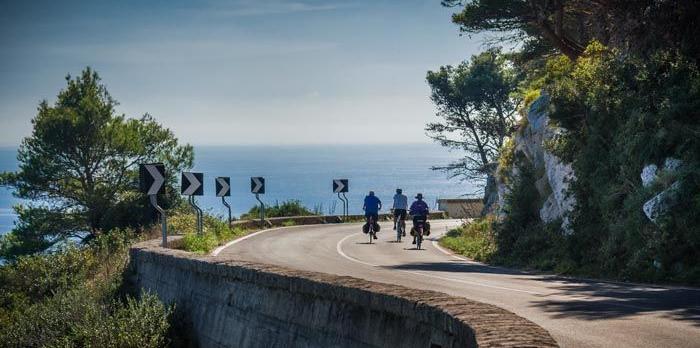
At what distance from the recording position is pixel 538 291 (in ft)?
52.1

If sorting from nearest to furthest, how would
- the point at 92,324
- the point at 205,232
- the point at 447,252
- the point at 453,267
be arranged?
the point at 92,324 → the point at 453,267 → the point at 447,252 → the point at 205,232

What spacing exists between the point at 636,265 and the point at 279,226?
27027mm

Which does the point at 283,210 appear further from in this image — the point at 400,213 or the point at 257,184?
the point at 400,213

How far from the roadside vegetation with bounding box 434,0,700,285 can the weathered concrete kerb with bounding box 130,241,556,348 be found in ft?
26.6

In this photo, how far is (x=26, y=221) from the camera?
57312 millimetres

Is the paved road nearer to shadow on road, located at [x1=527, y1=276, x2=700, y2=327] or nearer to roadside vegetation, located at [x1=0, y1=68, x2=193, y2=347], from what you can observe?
shadow on road, located at [x1=527, y1=276, x2=700, y2=327]

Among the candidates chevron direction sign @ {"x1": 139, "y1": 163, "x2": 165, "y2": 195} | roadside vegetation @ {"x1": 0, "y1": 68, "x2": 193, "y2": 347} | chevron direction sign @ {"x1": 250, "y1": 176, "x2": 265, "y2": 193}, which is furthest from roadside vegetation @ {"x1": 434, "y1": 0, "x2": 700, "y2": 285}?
roadside vegetation @ {"x1": 0, "y1": 68, "x2": 193, "y2": 347}

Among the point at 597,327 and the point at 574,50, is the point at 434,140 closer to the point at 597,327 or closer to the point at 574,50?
the point at 574,50

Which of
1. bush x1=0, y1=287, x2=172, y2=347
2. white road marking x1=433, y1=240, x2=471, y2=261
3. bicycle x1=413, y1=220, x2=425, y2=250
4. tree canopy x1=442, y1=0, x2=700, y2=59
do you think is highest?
tree canopy x1=442, y1=0, x2=700, y2=59

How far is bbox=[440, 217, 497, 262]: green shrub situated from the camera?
26500mm

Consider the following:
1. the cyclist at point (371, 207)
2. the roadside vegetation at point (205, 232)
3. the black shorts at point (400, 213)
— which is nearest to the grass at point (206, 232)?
the roadside vegetation at point (205, 232)

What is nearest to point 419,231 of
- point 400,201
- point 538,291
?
point 400,201

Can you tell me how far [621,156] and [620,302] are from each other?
7153mm

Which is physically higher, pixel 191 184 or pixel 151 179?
pixel 191 184
